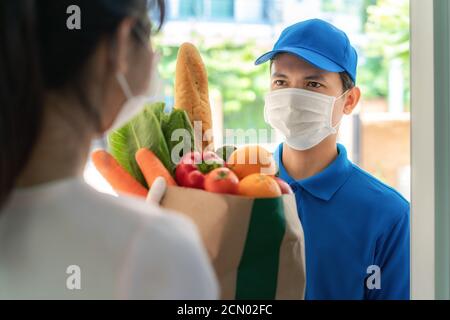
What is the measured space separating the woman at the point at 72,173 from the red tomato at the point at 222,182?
0.62 feet

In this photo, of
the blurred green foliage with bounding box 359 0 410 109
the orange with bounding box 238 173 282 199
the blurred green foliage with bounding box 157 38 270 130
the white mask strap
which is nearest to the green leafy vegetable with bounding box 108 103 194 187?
the orange with bounding box 238 173 282 199

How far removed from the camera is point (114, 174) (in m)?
0.97

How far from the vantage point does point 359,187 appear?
1234 mm

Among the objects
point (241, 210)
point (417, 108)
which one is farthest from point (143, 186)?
point (417, 108)

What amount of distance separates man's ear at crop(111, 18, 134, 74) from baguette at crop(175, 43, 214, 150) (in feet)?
0.98

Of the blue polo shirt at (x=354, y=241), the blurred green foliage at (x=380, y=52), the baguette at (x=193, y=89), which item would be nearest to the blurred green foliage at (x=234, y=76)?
the blurred green foliage at (x=380, y=52)

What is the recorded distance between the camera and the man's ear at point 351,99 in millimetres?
1311

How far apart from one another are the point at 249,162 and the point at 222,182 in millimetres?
74

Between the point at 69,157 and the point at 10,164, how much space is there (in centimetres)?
6

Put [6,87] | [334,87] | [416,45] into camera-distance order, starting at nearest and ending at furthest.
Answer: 1. [6,87]
2. [416,45]
3. [334,87]

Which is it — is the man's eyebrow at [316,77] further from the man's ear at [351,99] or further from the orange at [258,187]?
the orange at [258,187]

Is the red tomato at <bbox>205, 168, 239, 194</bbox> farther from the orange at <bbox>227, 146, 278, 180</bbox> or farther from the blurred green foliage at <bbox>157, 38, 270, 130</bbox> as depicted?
the blurred green foliage at <bbox>157, 38, 270, 130</bbox>

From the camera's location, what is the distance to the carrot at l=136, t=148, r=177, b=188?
0.94m

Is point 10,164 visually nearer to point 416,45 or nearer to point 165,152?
point 165,152
